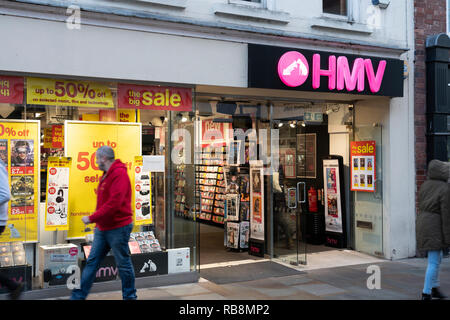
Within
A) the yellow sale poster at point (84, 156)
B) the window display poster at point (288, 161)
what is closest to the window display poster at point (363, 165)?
the window display poster at point (288, 161)

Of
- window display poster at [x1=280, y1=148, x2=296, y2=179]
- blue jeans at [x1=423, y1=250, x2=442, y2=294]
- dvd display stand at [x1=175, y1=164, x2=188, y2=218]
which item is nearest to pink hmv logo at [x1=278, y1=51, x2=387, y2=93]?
window display poster at [x1=280, y1=148, x2=296, y2=179]

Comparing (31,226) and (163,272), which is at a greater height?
(31,226)

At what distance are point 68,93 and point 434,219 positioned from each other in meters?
5.26

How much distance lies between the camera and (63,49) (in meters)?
6.94

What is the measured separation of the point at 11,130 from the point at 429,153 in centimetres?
774

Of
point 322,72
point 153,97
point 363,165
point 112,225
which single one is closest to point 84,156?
point 153,97

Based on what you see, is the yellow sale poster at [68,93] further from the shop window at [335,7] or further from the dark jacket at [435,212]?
the dark jacket at [435,212]

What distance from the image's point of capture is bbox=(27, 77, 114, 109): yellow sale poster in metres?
7.04

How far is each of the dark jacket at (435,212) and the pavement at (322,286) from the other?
3.39ft

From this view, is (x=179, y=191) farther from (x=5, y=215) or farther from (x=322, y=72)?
(x=322, y=72)

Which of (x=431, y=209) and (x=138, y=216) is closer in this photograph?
(x=431, y=209)

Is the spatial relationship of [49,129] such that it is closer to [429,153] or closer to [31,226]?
[31,226]

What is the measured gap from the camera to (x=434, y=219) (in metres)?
6.36
